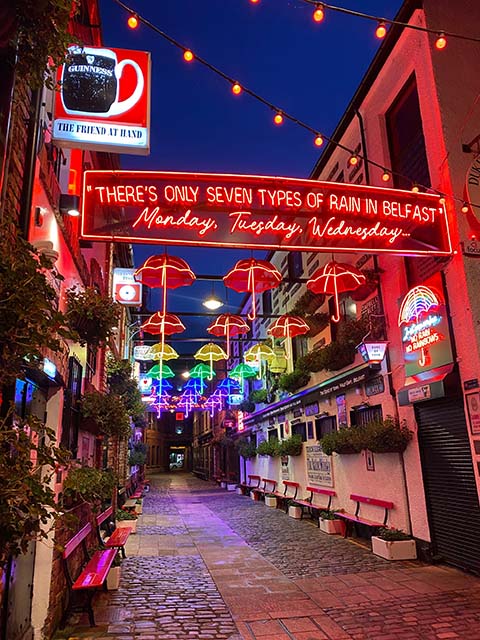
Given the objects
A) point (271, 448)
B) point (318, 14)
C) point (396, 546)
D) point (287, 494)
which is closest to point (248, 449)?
point (271, 448)

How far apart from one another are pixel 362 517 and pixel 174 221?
8.95 metres

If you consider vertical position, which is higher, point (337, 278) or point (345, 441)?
point (337, 278)

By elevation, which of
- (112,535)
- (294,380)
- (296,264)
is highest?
(296,264)

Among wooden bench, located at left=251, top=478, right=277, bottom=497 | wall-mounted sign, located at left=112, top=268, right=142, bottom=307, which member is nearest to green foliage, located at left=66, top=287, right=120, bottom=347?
wall-mounted sign, located at left=112, top=268, right=142, bottom=307

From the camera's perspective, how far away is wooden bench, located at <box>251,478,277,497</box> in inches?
821

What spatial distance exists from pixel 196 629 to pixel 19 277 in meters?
5.31

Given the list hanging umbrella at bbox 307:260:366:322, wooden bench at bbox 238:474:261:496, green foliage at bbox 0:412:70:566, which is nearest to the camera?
green foliage at bbox 0:412:70:566

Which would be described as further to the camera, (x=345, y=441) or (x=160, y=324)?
(x=160, y=324)

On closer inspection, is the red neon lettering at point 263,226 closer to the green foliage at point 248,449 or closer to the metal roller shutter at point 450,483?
the metal roller shutter at point 450,483

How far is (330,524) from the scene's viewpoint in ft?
41.5

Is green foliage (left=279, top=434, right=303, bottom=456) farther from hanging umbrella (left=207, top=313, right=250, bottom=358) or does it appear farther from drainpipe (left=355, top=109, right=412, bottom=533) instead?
drainpipe (left=355, top=109, right=412, bottom=533)

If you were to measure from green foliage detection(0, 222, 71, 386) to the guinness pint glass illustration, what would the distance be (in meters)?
4.20

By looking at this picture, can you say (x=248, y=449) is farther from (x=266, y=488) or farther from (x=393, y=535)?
(x=393, y=535)

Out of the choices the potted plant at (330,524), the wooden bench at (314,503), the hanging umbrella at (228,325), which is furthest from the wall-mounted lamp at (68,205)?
the wooden bench at (314,503)
